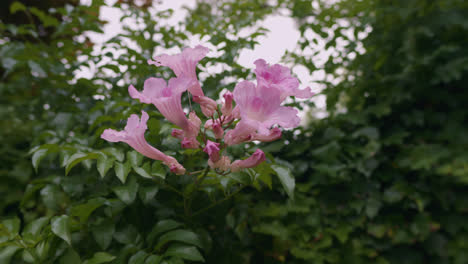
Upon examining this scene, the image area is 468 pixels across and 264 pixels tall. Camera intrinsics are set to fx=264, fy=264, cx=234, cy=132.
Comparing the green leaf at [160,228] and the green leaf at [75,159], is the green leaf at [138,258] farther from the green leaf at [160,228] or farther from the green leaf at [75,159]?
the green leaf at [75,159]

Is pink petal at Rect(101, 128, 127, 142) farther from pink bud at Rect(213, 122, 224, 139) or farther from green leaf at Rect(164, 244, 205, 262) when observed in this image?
green leaf at Rect(164, 244, 205, 262)

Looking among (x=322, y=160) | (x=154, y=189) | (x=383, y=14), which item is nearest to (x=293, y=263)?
(x=322, y=160)

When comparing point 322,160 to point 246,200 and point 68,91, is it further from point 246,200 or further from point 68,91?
point 68,91

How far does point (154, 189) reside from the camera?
42.6 inches

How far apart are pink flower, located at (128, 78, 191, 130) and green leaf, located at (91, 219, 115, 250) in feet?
1.95

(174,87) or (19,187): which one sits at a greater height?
(174,87)

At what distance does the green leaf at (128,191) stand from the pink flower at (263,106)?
55 cm

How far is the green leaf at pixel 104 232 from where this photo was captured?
105 centimetres

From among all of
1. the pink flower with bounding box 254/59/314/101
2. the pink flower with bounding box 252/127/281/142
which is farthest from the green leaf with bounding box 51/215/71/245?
the pink flower with bounding box 254/59/314/101

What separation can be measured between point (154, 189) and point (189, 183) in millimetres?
158

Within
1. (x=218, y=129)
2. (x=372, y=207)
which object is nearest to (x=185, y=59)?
(x=218, y=129)

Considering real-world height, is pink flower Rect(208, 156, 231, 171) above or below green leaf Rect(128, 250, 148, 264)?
above

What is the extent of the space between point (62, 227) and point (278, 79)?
92 centimetres

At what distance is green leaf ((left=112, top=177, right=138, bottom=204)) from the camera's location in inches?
39.3
